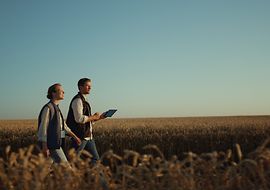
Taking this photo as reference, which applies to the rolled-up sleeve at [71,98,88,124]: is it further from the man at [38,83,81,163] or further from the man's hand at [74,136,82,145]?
the man at [38,83,81,163]

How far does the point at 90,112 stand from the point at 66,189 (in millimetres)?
5953

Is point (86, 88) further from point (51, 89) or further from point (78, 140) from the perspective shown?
point (51, 89)

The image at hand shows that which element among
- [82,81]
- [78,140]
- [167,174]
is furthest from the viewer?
[82,81]

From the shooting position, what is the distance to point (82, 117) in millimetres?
7406

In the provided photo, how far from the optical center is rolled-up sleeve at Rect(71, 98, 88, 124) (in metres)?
7.40

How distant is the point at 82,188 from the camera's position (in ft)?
6.84

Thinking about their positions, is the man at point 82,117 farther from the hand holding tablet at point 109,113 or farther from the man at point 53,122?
the man at point 53,122

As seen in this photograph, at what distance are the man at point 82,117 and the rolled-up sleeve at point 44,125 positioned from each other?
3.48 feet

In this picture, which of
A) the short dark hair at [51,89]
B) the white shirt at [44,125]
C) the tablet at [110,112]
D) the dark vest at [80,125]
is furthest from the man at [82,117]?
the white shirt at [44,125]

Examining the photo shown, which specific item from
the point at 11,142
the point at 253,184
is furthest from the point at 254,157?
the point at 11,142

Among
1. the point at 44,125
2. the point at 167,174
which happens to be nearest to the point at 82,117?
the point at 44,125

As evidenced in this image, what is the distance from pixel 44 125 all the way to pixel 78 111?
3.86 ft

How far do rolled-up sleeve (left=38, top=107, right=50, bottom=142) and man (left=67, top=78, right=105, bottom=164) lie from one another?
106 centimetres

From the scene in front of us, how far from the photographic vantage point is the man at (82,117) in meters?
7.44
